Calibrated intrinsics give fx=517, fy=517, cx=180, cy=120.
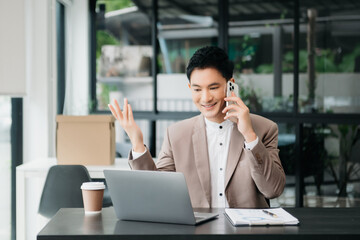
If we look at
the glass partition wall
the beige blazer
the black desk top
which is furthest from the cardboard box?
the black desk top

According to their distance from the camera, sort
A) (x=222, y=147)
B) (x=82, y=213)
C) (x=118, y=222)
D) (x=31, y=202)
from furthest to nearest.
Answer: (x=31, y=202)
(x=222, y=147)
(x=82, y=213)
(x=118, y=222)

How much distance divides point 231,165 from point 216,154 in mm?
121

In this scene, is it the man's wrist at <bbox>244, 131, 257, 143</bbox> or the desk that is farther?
the desk

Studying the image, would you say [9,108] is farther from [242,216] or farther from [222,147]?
[242,216]

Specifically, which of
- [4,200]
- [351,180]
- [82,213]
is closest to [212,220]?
[82,213]

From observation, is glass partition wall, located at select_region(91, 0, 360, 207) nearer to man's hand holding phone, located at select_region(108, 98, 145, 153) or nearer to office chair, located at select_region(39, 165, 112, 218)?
office chair, located at select_region(39, 165, 112, 218)

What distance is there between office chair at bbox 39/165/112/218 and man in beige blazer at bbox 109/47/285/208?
3.65 ft

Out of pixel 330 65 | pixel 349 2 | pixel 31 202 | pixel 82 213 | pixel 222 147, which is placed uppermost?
pixel 349 2

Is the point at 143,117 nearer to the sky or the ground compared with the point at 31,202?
nearer to the sky

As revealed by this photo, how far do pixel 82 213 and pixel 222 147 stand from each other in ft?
2.56

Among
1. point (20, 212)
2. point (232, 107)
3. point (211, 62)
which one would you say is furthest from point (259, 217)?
point (20, 212)

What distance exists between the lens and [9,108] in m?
4.14

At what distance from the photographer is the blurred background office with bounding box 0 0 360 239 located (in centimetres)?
441

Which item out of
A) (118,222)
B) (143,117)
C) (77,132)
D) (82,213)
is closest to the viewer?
(118,222)
